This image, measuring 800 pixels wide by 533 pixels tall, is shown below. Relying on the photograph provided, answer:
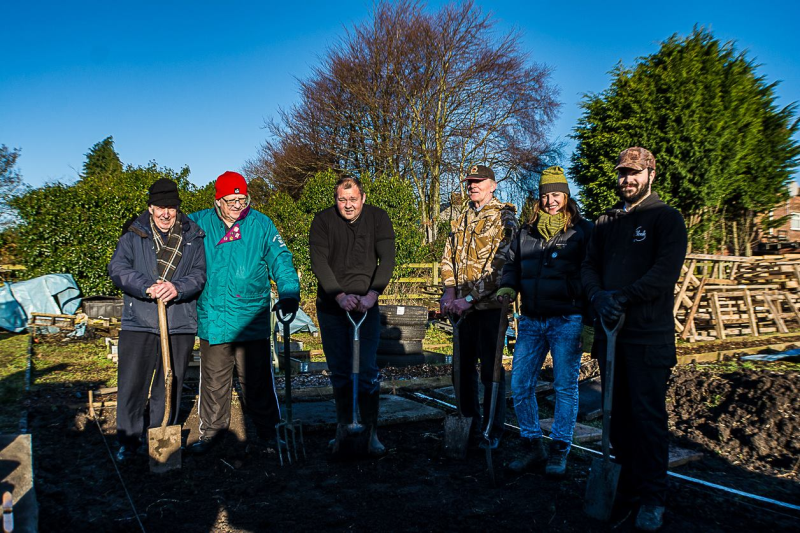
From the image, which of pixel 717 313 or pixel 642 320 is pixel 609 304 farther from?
pixel 717 313

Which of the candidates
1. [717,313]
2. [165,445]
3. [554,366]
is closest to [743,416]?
[554,366]

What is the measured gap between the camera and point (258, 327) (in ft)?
13.5

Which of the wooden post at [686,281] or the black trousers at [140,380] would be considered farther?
the wooden post at [686,281]

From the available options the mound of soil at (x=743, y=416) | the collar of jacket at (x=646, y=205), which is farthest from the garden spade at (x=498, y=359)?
the mound of soil at (x=743, y=416)

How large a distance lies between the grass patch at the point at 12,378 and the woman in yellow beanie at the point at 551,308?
12.8ft

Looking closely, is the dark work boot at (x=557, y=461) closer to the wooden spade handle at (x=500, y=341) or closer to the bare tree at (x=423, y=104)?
the wooden spade handle at (x=500, y=341)

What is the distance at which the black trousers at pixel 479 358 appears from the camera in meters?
4.06

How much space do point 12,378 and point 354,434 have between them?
Result: 193 inches

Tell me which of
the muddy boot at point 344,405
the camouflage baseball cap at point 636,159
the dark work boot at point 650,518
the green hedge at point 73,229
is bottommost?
the dark work boot at point 650,518

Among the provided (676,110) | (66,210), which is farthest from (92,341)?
(676,110)

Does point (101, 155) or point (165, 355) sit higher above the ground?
point (101, 155)

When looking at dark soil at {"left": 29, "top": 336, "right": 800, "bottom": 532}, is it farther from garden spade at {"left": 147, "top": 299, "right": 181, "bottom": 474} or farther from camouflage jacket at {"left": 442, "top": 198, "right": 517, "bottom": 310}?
camouflage jacket at {"left": 442, "top": 198, "right": 517, "bottom": 310}

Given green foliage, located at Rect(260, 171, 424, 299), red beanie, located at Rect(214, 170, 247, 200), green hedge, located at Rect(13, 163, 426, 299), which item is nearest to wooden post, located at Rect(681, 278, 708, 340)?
green foliage, located at Rect(260, 171, 424, 299)

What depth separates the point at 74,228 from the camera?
11.5 metres
